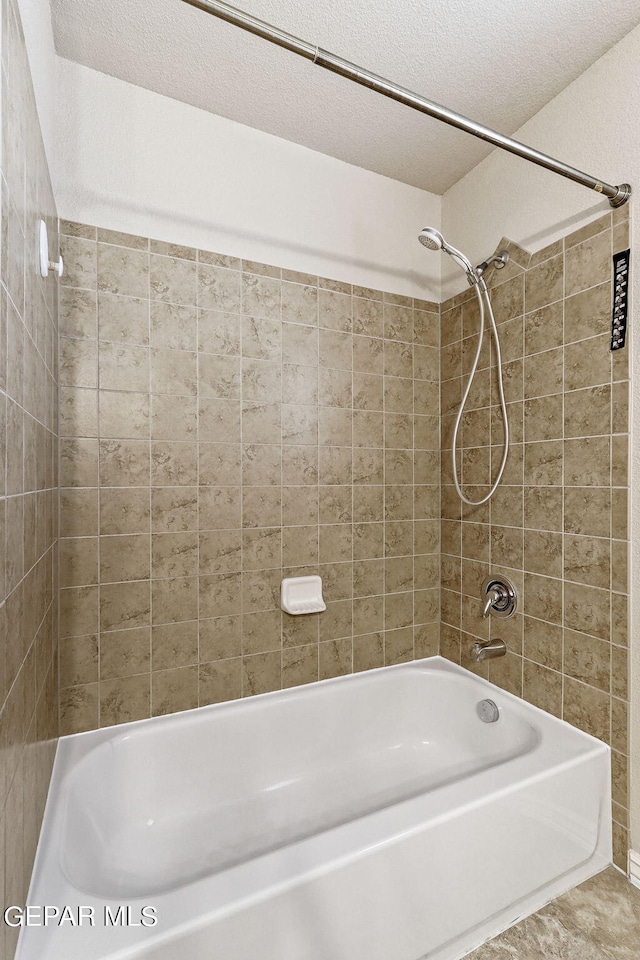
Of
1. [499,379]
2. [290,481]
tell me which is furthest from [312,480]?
[499,379]

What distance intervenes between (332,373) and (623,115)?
1.21m

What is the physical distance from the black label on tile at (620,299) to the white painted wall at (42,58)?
1598 mm

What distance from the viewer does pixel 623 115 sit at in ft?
4.58

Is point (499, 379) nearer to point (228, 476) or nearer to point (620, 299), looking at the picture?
point (620, 299)

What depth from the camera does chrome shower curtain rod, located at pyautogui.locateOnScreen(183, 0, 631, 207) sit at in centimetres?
85

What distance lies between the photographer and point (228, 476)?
174 cm

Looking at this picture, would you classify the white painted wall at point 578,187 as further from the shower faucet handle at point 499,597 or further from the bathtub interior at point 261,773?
the bathtub interior at point 261,773

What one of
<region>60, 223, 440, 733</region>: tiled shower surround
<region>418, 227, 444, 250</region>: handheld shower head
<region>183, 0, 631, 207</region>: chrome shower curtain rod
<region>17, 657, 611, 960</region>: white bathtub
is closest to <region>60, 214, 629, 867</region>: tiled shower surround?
<region>60, 223, 440, 733</region>: tiled shower surround

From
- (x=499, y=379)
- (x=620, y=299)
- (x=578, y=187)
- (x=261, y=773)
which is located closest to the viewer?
(x=620, y=299)

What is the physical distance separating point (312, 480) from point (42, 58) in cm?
146

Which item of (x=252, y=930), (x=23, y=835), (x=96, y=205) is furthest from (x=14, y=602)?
(x=96, y=205)

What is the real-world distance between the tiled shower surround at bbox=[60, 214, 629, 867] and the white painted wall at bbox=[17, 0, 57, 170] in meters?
0.31

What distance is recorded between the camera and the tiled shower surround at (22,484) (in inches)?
29.1

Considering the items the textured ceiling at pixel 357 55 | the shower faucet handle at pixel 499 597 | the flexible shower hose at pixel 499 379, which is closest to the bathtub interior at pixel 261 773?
the shower faucet handle at pixel 499 597
